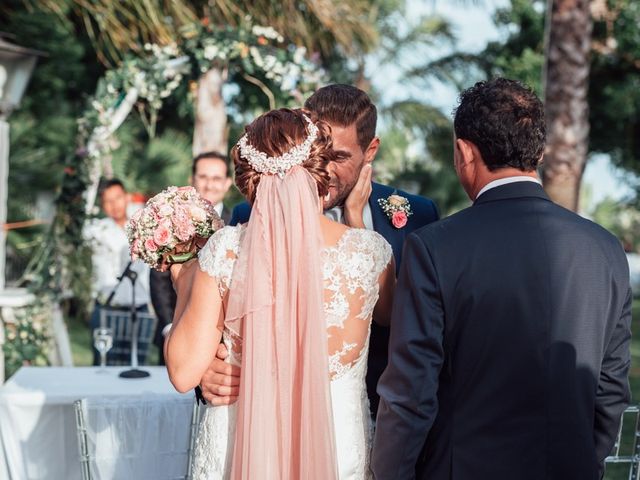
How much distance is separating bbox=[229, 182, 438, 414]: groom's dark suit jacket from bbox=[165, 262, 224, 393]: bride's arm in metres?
0.60

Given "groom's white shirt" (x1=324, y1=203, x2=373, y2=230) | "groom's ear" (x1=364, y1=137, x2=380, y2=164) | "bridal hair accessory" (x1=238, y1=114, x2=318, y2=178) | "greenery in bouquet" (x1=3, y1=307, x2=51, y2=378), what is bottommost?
"greenery in bouquet" (x1=3, y1=307, x2=51, y2=378)

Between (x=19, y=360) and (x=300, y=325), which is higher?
(x=300, y=325)

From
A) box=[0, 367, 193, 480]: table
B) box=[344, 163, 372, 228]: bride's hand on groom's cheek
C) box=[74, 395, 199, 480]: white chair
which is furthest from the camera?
box=[0, 367, 193, 480]: table

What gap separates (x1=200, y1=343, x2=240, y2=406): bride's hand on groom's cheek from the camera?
261 cm

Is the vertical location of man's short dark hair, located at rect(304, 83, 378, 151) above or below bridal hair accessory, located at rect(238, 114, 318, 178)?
above

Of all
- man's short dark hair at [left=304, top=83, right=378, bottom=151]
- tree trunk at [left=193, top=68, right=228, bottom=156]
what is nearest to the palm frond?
tree trunk at [left=193, top=68, right=228, bottom=156]

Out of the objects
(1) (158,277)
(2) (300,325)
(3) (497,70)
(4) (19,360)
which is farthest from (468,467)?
(3) (497,70)

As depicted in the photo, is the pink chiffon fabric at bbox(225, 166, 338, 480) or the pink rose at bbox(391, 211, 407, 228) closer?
the pink chiffon fabric at bbox(225, 166, 338, 480)

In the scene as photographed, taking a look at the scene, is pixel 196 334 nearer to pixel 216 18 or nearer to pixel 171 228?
pixel 171 228

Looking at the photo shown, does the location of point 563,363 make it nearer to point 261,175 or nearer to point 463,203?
point 261,175

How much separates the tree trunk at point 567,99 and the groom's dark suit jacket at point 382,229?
17.6 ft

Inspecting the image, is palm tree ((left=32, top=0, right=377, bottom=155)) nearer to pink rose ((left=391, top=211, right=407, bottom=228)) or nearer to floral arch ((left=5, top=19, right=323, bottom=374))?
floral arch ((left=5, top=19, right=323, bottom=374))

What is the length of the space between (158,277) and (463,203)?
14494 millimetres

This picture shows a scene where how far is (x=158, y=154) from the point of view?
1547cm
